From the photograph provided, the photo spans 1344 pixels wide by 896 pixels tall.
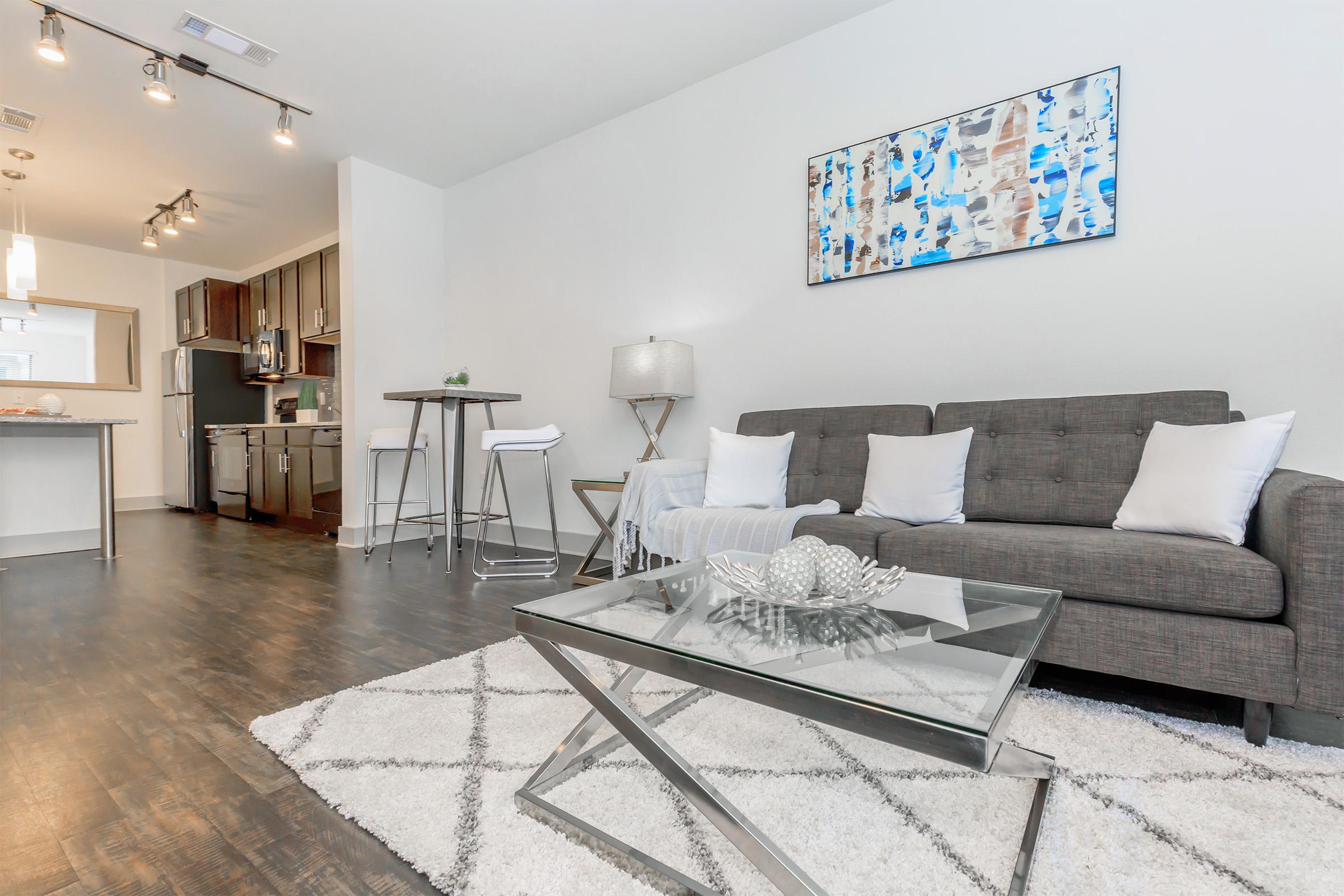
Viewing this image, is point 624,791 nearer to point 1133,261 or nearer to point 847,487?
point 847,487

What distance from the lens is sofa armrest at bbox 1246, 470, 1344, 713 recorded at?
4.56ft

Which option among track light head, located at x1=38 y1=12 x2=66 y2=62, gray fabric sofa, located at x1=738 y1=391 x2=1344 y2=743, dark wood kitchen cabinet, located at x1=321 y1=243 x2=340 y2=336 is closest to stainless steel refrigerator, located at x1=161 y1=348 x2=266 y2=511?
dark wood kitchen cabinet, located at x1=321 y1=243 x2=340 y2=336

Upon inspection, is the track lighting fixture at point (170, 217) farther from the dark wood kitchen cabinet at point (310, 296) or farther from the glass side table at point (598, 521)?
the glass side table at point (598, 521)

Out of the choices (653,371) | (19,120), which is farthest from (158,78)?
(653,371)

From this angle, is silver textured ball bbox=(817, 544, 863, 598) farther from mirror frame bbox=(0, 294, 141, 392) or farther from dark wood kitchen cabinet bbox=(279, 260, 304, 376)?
mirror frame bbox=(0, 294, 141, 392)

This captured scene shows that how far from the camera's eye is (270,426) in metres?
5.54

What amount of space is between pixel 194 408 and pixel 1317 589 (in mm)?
8210

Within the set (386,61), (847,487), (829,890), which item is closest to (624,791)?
(829,890)

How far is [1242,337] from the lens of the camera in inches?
85.7

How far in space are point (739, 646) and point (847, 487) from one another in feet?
5.89

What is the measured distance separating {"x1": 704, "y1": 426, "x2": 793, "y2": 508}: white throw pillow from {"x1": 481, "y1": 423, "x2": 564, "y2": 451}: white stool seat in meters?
1.08

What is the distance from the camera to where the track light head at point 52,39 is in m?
2.83

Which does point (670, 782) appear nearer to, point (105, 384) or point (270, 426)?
point (270, 426)

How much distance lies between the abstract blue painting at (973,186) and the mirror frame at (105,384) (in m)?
7.48
